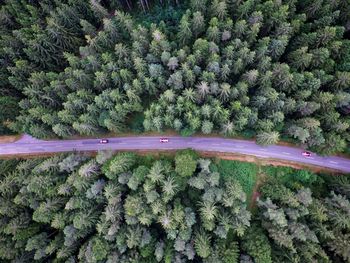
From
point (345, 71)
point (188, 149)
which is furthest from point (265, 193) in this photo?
point (345, 71)

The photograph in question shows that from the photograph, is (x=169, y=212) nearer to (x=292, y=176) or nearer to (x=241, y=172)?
(x=241, y=172)

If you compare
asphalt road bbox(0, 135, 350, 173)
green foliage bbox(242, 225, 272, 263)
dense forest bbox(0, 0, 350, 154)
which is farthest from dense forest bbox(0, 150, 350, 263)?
dense forest bbox(0, 0, 350, 154)

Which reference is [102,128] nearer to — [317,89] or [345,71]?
[317,89]

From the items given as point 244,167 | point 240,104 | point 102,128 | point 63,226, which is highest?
point 240,104

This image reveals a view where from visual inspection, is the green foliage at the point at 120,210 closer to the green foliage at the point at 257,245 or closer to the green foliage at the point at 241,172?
the green foliage at the point at 257,245

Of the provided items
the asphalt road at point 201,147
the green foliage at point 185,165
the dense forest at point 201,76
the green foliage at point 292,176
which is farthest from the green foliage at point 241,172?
the green foliage at point 185,165

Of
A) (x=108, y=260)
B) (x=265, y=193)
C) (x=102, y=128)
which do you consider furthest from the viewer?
(x=102, y=128)
